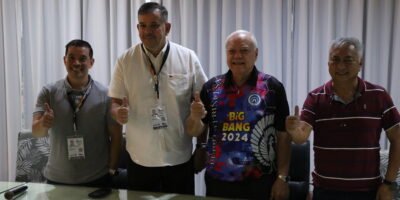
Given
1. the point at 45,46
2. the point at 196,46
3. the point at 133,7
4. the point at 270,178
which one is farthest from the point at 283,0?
the point at 45,46

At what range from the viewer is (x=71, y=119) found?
7.40 ft

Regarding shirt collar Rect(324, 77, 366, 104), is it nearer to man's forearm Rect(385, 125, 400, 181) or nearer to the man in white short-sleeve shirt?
man's forearm Rect(385, 125, 400, 181)

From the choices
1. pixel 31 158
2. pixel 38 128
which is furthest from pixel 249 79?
pixel 31 158

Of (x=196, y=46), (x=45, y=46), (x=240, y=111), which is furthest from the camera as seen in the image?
(x=45, y=46)

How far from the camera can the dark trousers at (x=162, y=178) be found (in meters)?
2.23

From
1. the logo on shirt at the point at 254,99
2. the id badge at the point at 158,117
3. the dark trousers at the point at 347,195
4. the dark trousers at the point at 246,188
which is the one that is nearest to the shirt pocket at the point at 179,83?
the id badge at the point at 158,117

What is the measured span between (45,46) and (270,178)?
2.52m

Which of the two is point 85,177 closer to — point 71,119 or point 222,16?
point 71,119

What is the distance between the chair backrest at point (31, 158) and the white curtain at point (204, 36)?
651mm

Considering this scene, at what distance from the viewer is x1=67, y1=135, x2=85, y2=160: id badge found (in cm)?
223

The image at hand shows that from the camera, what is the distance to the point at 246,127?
1970 millimetres

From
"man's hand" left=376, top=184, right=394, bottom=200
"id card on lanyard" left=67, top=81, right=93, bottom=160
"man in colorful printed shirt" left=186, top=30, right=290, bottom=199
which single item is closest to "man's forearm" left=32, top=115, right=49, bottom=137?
"id card on lanyard" left=67, top=81, right=93, bottom=160

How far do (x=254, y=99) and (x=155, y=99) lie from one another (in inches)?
23.2

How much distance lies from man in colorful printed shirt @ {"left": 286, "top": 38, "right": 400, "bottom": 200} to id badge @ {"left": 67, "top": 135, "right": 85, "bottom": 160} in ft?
4.00
